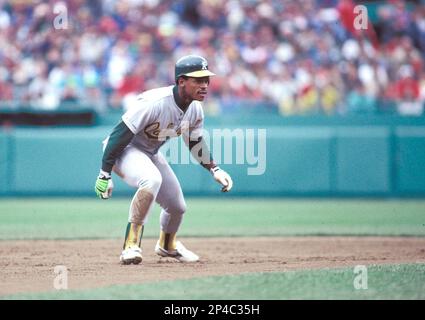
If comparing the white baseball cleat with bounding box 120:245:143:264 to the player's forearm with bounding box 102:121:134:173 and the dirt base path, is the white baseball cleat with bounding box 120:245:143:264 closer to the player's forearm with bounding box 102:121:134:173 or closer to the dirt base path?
the dirt base path

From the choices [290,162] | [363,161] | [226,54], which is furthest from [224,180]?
[226,54]

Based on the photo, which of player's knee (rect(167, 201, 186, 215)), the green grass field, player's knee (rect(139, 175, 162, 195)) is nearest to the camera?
the green grass field

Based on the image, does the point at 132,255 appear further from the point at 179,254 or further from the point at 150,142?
the point at 150,142

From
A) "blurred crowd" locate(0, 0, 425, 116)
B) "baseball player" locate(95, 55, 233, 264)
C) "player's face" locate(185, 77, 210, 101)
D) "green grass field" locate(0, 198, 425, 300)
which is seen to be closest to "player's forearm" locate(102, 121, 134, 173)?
"baseball player" locate(95, 55, 233, 264)

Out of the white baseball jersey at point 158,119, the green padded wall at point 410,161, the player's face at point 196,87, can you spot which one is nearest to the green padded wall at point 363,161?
the green padded wall at point 410,161

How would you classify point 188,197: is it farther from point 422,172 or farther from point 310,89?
point 422,172
